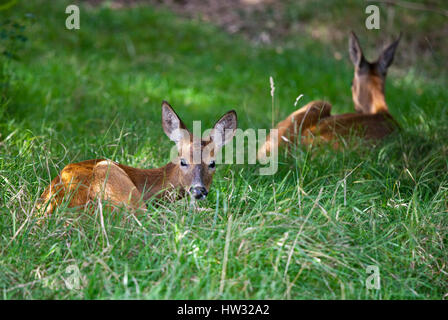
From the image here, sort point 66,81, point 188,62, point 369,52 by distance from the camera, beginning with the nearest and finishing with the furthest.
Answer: point 66,81
point 188,62
point 369,52

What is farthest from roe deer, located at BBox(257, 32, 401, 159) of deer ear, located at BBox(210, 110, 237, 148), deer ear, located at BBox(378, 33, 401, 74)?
deer ear, located at BBox(210, 110, 237, 148)

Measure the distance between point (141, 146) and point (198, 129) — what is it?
864 millimetres

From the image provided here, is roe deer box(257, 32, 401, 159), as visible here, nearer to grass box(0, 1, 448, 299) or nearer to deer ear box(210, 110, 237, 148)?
grass box(0, 1, 448, 299)

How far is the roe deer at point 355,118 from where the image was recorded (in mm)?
5867

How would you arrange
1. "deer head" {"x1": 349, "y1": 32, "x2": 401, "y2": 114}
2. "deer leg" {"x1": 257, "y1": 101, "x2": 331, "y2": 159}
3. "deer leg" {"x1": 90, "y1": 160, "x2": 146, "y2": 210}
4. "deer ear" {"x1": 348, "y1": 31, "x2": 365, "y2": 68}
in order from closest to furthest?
"deer leg" {"x1": 90, "y1": 160, "x2": 146, "y2": 210}
"deer leg" {"x1": 257, "y1": 101, "x2": 331, "y2": 159}
"deer head" {"x1": 349, "y1": 32, "x2": 401, "y2": 114}
"deer ear" {"x1": 348, "y1": 31, "x2": 365, "y2": 68}

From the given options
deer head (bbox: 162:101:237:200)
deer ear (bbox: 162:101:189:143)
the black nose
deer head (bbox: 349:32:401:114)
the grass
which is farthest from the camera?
deer head (bbox: 349:32:401:114)

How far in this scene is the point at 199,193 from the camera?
14.3 feet

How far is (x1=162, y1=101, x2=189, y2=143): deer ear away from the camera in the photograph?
476cm

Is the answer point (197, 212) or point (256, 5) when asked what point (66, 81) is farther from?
point (256, 5)

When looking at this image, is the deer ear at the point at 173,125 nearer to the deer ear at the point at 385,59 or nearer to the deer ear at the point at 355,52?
the deer ear at the point at 355,52

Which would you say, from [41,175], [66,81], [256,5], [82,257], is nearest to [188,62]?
[66,81]

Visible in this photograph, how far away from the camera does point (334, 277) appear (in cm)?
330

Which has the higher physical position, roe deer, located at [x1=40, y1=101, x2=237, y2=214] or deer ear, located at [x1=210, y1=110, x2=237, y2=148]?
deer ear, located at [x1=210, y1=110, x2=237, y2=148]
